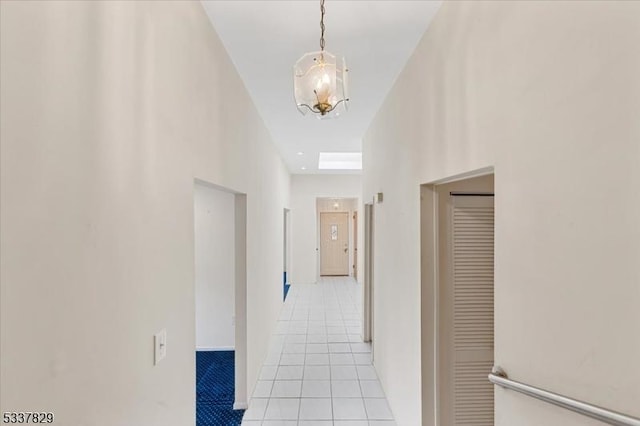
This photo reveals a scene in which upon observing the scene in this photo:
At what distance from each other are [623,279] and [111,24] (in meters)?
1.63

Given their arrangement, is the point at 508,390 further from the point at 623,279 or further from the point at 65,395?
the point at 65,395

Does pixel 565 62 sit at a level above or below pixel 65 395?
above

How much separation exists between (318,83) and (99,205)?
106 centimetres

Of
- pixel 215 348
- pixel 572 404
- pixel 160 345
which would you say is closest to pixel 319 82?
pixel 160 345

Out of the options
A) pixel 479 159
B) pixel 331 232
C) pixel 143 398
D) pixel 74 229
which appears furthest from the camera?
pixel 331 232

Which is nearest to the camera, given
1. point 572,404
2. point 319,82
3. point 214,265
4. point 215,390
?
point 572,404

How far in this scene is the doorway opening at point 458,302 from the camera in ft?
7.01

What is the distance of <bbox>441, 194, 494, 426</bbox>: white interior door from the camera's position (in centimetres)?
214

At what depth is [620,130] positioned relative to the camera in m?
0.81

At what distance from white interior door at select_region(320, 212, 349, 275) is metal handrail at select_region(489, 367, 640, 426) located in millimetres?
9236

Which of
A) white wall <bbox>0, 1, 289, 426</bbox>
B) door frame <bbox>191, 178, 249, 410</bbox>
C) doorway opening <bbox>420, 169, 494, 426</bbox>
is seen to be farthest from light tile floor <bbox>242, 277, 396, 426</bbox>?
white wall <bbox>0, 1, 289, 426</bbox>

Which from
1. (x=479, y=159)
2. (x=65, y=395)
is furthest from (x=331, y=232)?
(x=65, y=395)

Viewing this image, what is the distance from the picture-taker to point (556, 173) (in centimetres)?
102

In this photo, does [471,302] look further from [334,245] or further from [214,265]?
[334,245]
